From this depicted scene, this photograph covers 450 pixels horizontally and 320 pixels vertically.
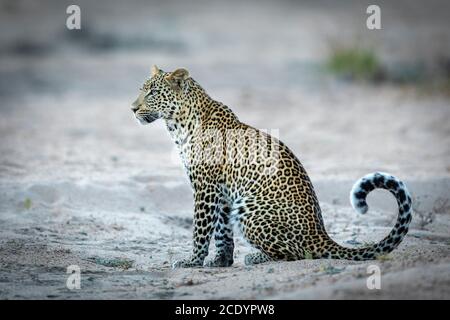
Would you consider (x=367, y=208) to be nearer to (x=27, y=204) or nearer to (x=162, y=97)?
(x=162, y=97)

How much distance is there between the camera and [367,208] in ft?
26.8

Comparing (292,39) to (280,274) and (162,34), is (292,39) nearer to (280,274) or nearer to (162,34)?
(162,34)

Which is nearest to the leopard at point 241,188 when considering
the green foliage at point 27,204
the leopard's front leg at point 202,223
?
the leopard's front leg at point 202,223

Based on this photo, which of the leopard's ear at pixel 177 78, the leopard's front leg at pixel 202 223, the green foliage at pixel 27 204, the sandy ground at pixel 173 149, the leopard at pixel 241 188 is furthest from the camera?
the green foliage at pixel 27 204

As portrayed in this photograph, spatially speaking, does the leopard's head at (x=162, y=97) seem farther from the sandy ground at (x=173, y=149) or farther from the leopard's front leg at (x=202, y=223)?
the sandy ground at (x=173, y=149)

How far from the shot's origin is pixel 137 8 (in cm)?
3117

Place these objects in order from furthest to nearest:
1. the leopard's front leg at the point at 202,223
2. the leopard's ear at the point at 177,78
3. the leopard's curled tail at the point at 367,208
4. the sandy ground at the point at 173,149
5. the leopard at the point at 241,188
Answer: the leopard's ear at the point at 177,78 < the leopard's front leg at the point at 202,223 < the leopard at the point at 241,188 < the sandy ground at the point at 173,149 < the leopard's curled tail at the point at 367,208

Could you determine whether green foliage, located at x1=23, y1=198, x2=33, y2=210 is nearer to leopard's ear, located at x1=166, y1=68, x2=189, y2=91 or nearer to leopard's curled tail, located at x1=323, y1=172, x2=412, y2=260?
leopard's ear, located at x1=166, y1=68, x2=189, y2=91

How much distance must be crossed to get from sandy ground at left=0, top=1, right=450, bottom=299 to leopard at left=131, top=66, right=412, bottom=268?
228 millimetres

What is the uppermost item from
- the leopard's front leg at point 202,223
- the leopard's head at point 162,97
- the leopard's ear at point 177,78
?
the leopard's ear at point 177,78

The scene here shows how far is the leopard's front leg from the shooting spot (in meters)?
8.87

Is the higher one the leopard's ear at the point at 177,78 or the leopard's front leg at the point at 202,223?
the leopard's ear at the point at 177,78

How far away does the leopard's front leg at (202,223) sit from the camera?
887 cm

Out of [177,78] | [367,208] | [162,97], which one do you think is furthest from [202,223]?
[367,208]
